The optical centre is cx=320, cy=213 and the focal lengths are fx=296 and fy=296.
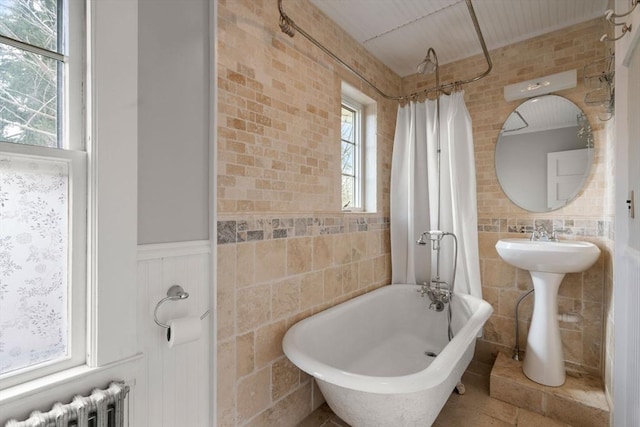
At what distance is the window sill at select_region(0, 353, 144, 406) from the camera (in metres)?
0.89

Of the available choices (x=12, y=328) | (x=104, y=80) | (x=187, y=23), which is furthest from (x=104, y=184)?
(x=187, y=23)

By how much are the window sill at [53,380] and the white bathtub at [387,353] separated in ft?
2.35

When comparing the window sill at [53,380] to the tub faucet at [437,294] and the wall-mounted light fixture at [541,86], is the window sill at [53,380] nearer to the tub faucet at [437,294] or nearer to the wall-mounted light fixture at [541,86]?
the tub faucet at [437,294]

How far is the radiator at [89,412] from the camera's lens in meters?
0.88

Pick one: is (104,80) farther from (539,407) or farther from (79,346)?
(539,407)

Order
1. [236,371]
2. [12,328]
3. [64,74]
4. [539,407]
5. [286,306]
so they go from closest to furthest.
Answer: [12,328], [64,74], [236,371], [286,306], [539,407]

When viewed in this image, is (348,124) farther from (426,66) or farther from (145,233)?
(145,233)

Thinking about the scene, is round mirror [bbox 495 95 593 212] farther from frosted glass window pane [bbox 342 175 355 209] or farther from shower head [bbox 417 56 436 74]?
frosted glass window pane [bbox 342 175 355 209]

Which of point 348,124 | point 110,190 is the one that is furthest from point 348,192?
point 110,190

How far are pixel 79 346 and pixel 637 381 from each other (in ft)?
7.51

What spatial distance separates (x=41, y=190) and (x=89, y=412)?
76cm

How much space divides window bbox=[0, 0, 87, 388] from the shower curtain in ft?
7.67

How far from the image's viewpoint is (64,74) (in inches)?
41.6

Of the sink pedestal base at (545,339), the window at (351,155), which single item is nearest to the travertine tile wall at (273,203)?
the window at (351,155)
